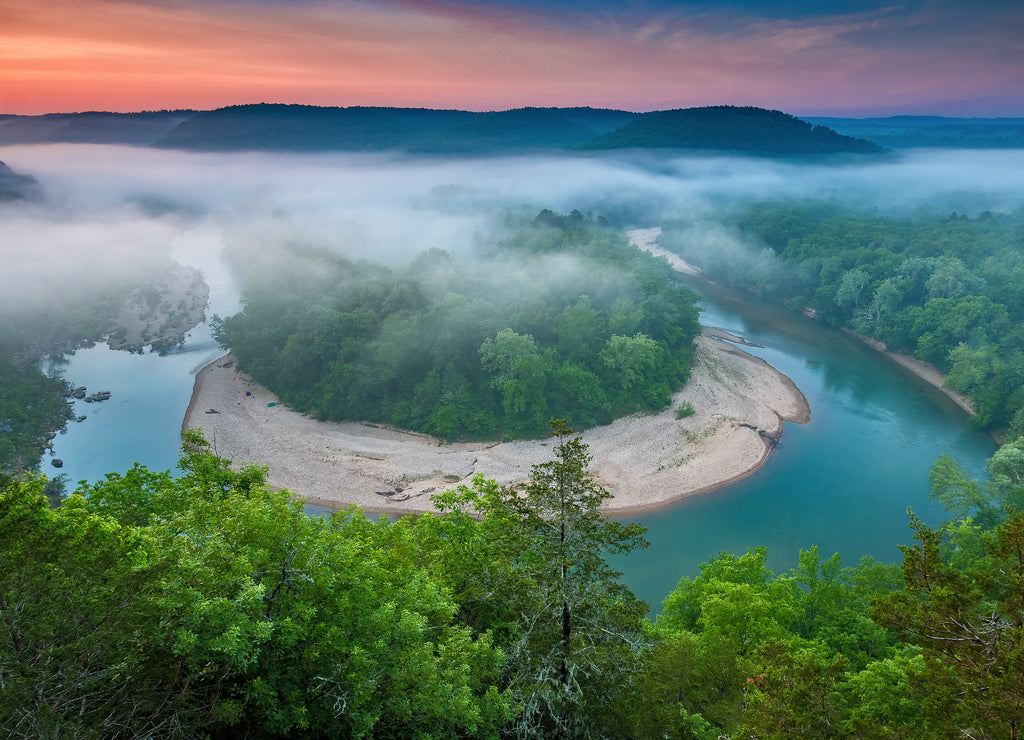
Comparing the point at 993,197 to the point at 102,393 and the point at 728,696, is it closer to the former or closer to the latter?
the point at 728,696

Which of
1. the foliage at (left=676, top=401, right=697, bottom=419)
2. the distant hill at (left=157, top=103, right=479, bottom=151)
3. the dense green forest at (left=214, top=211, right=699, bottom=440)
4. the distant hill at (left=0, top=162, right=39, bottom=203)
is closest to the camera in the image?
the dense green forest at (left=214, top=211, right=699, bottom=440)

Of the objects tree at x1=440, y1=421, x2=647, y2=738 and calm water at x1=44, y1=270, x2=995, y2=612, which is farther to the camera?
calm water at x1=44, y1=270, x2=995, y2=612

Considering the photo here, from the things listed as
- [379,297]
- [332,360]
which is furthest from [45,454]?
[379,297]

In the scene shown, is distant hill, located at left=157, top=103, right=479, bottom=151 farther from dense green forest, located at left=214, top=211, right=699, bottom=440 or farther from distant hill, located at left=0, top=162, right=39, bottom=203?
dense green forest, located at left=214, top=211, right=699, bottom=440

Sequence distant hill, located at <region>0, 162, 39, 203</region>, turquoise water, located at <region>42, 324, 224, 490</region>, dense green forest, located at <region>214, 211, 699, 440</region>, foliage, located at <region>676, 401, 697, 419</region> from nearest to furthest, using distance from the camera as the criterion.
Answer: turquoise water, located at <region>42, 324, 224, 490</region> → dense green forest, located at <region>214, 211, 699, 440</region> → foliage, located at <region>676, 401, 697, 419</region> → distant hill, located at <region>0, 162, 39, 203</region>

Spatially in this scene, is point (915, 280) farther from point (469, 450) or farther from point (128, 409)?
point (128, 409)

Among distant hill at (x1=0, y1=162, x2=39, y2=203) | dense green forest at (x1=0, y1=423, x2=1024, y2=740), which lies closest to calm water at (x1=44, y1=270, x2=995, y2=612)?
dense green forest at (x1=0, y1=423, x2=1024, y2=740)

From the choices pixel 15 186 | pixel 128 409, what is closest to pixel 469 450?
pixel 128 409
